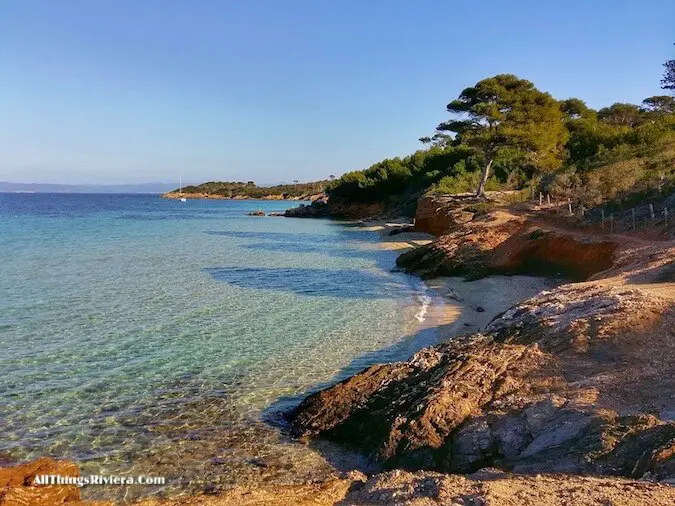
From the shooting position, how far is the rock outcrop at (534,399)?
5.45 metres

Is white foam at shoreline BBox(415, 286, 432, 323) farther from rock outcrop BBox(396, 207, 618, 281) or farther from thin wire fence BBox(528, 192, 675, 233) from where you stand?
thin wire fence BBox(528, 192, 675, 233)

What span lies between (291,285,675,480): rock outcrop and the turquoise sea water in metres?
1.30

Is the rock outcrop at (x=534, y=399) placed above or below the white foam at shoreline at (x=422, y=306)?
above

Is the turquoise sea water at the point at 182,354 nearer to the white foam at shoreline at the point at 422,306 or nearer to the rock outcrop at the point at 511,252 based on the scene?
the white foam at shoreline at the point at 422,306

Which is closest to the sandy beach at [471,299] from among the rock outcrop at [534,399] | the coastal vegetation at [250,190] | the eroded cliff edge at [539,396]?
the eroded cliff edge at [539,396]

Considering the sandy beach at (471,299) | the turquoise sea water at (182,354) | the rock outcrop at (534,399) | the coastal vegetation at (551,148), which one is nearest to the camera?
the rock outcrop at (534,399)

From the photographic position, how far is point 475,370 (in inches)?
313

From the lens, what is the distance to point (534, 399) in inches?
268

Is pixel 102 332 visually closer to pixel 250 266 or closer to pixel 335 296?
pixel 335 296

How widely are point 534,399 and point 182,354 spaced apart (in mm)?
7594

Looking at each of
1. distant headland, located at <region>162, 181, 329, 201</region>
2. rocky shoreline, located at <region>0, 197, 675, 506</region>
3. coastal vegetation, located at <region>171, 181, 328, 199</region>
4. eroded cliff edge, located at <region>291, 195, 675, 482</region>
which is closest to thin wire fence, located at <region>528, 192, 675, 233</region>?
rocky shoreline, located at <region>0, 197, 675, 506</region>

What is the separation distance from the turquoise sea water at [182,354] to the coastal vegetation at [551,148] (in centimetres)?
1150

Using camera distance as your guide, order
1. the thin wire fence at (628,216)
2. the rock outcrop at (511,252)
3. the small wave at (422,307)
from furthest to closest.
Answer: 1. the thin wire fence at (628,216)
2. the rock outcrop at (511,252)
3. the small wave at (422,307)

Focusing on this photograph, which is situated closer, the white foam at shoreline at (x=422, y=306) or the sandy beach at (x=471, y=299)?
the sandy beach at (x=471, y=299)
